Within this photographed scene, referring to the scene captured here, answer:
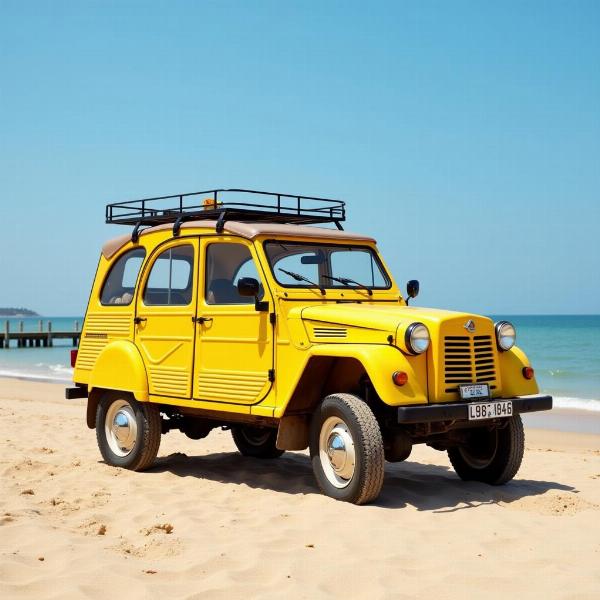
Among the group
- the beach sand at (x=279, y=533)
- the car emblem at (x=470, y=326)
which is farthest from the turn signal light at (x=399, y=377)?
the beach sand at (x=279, y=533)

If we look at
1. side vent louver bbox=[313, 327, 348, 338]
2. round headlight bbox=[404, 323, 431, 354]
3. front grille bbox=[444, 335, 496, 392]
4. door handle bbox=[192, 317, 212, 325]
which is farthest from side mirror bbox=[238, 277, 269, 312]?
front grille bbox=[444, 335, 496, 392]

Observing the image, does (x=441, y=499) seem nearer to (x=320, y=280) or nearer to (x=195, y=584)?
(x=320, y=280)

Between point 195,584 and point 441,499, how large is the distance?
116 inches

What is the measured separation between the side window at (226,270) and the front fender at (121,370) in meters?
1.07

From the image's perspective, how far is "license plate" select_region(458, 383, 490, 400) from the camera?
22.2ft

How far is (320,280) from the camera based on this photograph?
7.91 metres

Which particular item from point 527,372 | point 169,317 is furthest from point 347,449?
point 169,317

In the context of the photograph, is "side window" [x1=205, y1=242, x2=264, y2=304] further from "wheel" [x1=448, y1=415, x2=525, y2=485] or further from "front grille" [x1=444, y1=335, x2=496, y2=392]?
"wheel" [x1=448, y1=415, x2=525, y2=485]

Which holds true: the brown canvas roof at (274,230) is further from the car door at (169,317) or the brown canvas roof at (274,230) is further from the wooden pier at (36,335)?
the wooden pier at (36,335)

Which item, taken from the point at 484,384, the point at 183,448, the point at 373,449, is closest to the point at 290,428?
the point at 373,449

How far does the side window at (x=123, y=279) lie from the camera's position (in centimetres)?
890

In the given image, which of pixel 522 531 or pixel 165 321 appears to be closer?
pixel 522 531

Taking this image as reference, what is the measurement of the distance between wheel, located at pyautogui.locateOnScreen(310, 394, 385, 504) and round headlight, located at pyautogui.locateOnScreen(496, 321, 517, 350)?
1.37 m

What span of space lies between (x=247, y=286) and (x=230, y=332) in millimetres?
654
